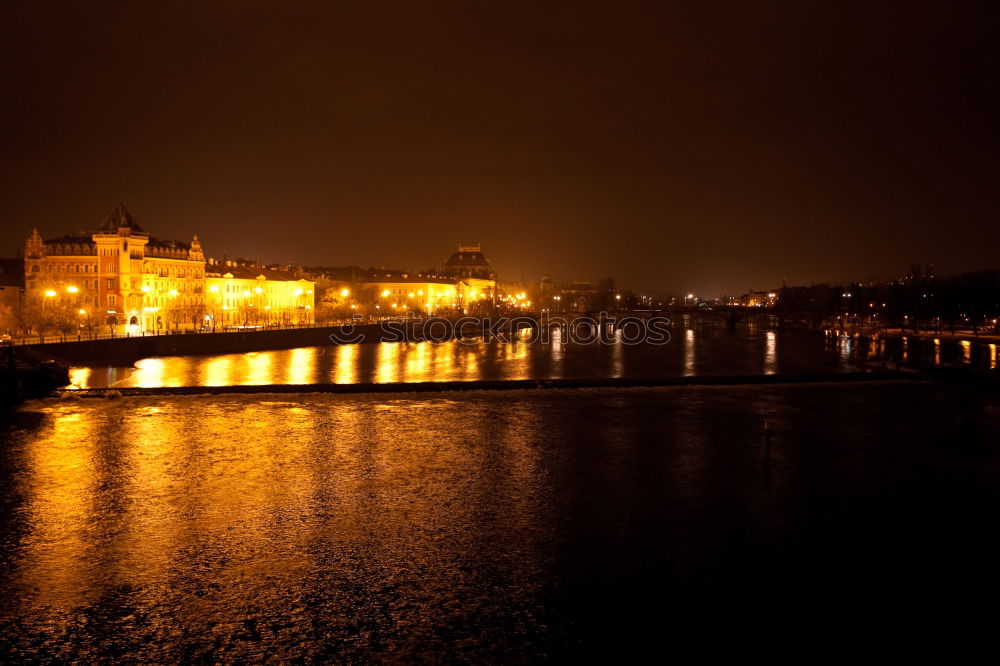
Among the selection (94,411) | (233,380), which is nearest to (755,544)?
(94,411)

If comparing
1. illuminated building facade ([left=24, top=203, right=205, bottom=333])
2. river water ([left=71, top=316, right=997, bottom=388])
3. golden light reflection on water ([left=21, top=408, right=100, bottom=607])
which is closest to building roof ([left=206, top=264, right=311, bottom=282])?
illuminated building facade ([left=24, top=203, right=205, bottom=333])

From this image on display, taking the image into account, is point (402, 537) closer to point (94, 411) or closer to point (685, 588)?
point (685, 588)

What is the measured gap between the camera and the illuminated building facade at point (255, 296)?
64.3m

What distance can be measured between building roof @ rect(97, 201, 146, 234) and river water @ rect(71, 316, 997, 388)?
23114 mm

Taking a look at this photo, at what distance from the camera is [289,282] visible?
3036 inches

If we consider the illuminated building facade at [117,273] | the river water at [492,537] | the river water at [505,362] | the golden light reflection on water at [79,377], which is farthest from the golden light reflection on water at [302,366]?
the illuminated building facade at [117,273]

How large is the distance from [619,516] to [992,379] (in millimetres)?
21877

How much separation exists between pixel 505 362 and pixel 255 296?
41.3m

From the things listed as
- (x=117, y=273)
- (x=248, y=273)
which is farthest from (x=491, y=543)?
(x=248, y=273)

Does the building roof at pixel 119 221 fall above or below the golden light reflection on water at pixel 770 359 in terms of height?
above

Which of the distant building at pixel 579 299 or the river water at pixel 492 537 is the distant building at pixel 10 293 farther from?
the distant building at pixel 579 299

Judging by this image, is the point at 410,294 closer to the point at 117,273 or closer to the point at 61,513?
the point at 117,273

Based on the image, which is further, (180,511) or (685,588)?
(180,511)

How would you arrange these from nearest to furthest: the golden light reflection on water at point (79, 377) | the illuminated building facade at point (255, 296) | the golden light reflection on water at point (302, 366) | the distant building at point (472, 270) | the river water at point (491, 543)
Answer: the river water at point (491, 543) → the golden light reflection on water at point (79, 377) → the golden light reflection on water at point (302, 366) → the illuminated building facade at point (255, 296) → the distant building at point (472, 270)
